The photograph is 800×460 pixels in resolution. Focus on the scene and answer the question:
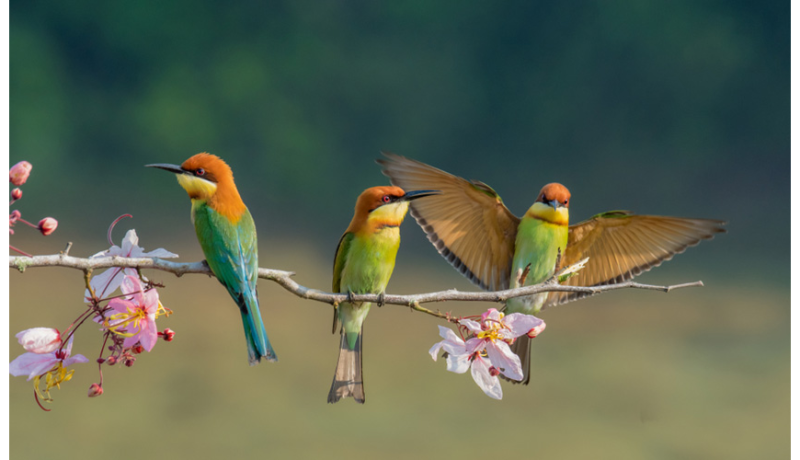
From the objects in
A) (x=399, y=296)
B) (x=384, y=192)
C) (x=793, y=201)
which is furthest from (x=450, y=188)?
(x=793, y=201)

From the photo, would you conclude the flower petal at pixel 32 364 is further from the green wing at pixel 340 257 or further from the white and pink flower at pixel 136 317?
the green wing at pixel 340 257

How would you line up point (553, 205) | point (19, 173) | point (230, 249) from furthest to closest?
point (553, 205)
point (230, 249)
point (19, 173)

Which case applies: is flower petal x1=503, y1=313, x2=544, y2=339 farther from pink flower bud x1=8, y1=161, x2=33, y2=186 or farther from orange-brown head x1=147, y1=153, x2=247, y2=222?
pink flower bud x1=8, y1=161, x2=33, y2=186

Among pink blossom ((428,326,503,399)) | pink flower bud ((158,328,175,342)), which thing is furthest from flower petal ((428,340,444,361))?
pink flower bud ((158,328,175,342))

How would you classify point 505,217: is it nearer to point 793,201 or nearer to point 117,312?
point 793,201

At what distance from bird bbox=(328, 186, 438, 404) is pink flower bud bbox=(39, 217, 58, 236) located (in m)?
0.67

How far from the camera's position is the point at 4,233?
123 cm

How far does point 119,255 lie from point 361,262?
60 cm

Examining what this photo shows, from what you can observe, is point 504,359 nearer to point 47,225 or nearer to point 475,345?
point 475,345

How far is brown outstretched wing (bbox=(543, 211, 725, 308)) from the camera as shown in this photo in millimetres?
2045

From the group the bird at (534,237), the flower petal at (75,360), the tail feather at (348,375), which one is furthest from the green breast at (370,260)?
the flower petal at (75,360)

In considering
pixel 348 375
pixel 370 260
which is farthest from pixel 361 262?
pixel 348 375

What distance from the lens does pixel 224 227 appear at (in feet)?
5.01

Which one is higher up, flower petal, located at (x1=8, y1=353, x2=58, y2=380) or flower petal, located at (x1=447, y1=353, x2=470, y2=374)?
flower petal, located at (x1=447, y1=353, x2=470, y2=374)
